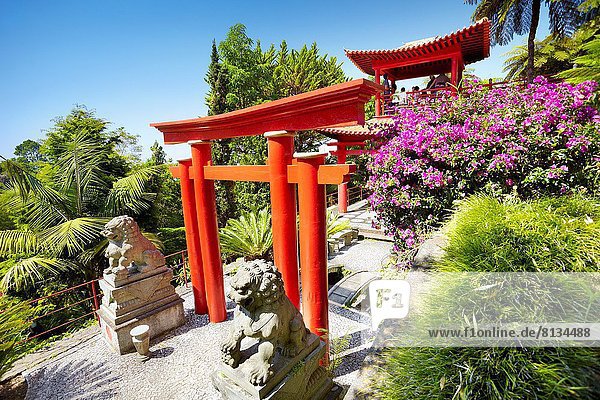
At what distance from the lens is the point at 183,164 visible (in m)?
4.54

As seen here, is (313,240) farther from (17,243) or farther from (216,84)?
(216,84)

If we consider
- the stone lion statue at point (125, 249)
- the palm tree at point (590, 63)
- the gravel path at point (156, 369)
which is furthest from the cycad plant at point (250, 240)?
the palm tree at point (590, 63)

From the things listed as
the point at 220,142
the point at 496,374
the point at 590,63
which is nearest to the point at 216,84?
the point at 220,142

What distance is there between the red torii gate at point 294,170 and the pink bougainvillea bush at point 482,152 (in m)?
1.68

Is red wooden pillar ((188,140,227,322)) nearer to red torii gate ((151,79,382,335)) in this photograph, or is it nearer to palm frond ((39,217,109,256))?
red torii gate ((151,79,382,335))

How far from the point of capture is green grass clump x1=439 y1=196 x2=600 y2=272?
5.98ft

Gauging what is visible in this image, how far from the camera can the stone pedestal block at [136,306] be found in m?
4.19

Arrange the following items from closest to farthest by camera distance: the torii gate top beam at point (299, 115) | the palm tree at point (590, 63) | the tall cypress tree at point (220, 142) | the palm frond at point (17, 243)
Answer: the torii gate top beam at point (299, 115) < the palm tree at point (590, 63) < the palm frond at point (17, 243) < the tall cypress tree at point (220, 142)

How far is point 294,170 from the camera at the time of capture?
307cm

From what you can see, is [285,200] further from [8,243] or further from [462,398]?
[8,243]

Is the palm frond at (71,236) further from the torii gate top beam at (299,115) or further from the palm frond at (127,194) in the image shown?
the torii gate top beam at (299,115)

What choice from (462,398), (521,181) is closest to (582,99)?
(521,181)

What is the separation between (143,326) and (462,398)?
426 cm

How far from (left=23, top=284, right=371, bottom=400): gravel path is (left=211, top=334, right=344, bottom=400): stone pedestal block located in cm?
113
